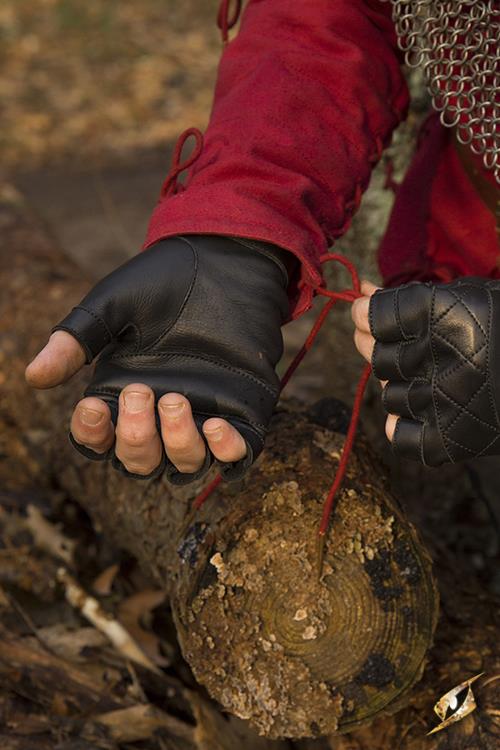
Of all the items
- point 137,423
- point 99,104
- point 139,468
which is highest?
point 137,423

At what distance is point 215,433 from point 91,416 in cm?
18

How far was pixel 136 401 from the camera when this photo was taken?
132cm

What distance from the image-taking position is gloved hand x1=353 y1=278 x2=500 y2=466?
1306 millimetres

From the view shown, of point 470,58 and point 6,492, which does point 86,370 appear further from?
point 470,58

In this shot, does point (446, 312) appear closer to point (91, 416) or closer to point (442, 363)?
point (442, 363)

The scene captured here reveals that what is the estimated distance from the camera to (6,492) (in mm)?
2418

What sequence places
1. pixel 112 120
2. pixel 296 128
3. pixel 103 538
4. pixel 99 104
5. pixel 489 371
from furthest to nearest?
pixel 99 104 → pixel 112 120 → pixel 103 538 → pixel 296 128 → pixel 489 371

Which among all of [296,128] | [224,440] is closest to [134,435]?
[224,440]

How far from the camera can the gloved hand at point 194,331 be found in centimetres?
140

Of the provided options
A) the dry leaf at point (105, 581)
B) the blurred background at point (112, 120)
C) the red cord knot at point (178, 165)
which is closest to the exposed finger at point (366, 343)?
the red cord knot at point (178, 165)

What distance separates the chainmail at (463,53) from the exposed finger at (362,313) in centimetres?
44

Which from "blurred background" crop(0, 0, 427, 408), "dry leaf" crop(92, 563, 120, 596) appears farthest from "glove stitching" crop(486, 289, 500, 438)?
"blurred background" crop(0, 0, 427, 408)

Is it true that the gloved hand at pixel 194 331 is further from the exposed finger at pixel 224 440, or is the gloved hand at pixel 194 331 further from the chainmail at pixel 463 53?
the chainmail at pixel 463 53

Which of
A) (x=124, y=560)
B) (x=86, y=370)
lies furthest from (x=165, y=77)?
(x=124, y=560)
